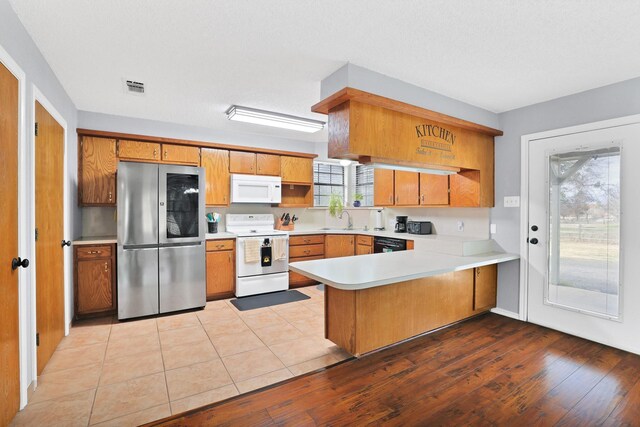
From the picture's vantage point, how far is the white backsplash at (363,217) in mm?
4023

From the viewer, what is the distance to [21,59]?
2.00 meters

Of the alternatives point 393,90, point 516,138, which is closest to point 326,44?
point 393,90

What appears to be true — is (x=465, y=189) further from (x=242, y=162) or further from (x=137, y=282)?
(x=137, y=282)

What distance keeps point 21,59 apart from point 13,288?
1425mm

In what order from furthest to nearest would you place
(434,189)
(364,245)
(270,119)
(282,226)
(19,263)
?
(282,226), (364,245), (434,189), (270,119), (19,263)

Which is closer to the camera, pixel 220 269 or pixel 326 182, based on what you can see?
pixel 220 269

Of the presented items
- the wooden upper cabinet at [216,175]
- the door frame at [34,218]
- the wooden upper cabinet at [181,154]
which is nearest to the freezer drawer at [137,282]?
the door frame at [34,218]

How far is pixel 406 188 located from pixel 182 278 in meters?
3.17

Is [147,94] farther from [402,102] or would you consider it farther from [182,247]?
[402,102]

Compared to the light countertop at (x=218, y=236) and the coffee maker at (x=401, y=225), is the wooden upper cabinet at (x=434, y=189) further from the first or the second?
the light countertop at (x=218, y=236)

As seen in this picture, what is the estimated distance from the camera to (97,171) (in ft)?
12.8

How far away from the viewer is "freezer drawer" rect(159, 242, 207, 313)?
3.77 metres

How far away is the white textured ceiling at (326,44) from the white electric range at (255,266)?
206 centimetres

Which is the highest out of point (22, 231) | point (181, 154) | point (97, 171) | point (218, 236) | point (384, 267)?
point (181, 154)
